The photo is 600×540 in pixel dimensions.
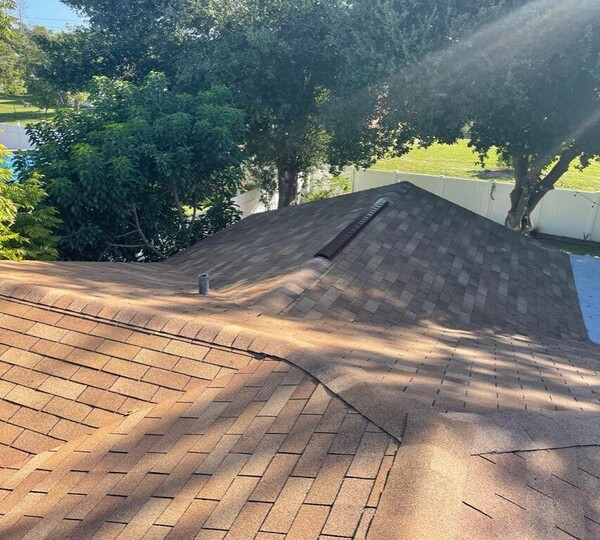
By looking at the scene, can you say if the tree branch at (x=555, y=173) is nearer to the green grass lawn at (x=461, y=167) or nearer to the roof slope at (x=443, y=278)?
the roof slope at (x=443, y=278)

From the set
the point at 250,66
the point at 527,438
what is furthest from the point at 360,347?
the point at 250,66

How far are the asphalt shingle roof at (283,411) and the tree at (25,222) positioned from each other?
60.5 inches

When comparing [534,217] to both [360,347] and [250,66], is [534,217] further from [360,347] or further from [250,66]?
[360,347]

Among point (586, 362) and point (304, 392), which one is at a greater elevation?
point (304, 392)

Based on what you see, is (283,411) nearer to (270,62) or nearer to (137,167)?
(137,167)

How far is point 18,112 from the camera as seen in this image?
5403 cm

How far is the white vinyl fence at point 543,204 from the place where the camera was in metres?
21.1

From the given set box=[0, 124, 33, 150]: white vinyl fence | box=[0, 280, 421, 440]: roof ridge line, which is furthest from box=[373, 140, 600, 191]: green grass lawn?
box=[0, 280, 421, 440]: roof ridge line

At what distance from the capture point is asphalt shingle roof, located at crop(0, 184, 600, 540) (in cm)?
277

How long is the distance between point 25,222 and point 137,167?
8.78ft

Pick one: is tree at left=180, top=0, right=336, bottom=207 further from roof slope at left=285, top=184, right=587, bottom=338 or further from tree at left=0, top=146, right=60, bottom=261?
tree at left=0, top=146, right=60, bottom=261

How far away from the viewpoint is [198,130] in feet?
38.2

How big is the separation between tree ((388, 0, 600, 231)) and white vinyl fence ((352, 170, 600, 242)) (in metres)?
6.29

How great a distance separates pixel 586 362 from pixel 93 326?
662cm
